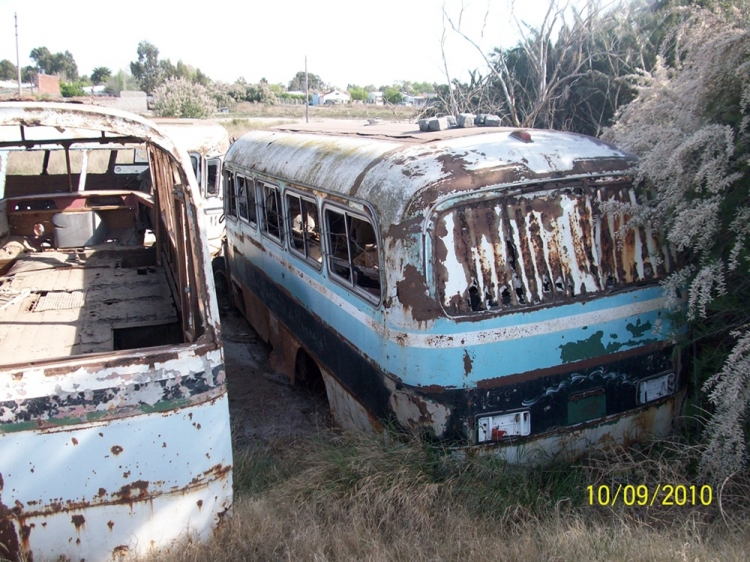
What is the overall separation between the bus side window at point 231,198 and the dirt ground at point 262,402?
1490mm

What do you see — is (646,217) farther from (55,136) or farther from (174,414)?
(55,136)

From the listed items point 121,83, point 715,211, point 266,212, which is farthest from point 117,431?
point 121,83

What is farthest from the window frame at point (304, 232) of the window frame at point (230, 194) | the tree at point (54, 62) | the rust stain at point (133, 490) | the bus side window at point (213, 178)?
the tree at point (54, 62)

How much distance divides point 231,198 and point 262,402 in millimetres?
2798

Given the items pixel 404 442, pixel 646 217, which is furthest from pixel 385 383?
pixel 646 217

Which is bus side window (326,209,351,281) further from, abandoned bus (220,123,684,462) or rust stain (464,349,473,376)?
rust stain (464,349,473,376)

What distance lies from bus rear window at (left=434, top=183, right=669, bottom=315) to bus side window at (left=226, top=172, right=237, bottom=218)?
4336mm

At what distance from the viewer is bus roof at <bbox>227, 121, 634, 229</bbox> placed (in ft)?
12.0

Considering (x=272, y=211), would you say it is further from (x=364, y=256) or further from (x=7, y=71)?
(x=7, y=71)

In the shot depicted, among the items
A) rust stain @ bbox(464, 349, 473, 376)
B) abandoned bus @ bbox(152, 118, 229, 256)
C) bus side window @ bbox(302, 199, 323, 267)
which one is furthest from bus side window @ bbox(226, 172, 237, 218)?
rust stain @ bbox(464, 349, 473, 376)

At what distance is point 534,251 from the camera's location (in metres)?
3.75

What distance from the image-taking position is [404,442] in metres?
3.85

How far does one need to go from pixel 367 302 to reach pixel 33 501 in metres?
2.02

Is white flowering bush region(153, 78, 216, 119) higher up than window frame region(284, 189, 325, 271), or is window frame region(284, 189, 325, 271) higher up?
white flowering bush region(153, 78, 216, 119)
